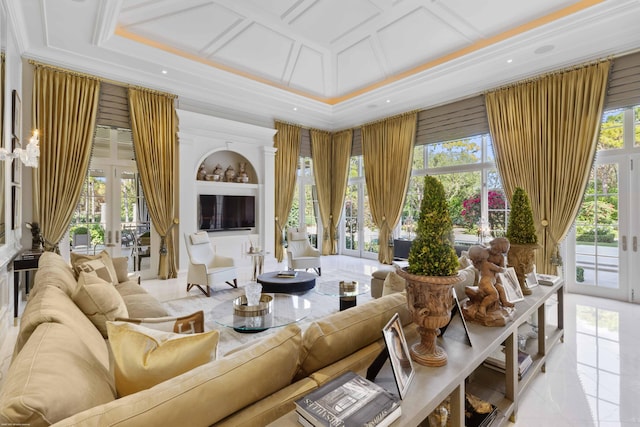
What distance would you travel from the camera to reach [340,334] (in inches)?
48.1

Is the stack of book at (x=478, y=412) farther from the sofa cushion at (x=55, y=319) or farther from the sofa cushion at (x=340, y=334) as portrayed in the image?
the sofa cushion at (x=55, y=319)

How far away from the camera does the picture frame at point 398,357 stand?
41.7 inches

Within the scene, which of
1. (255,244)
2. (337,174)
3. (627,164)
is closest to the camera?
(627,164)

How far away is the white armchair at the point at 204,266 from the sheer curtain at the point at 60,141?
68.5 inches

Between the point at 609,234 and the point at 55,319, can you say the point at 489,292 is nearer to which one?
the point at 55,319

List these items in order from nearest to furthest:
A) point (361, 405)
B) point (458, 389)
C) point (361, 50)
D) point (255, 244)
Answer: point (361, 405)
point (458, 389)
point (361, 50)
point (255, 244)

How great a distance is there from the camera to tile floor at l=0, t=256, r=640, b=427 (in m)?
1.94

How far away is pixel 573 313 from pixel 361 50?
4.62 metres

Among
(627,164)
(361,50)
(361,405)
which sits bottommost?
(361,405)

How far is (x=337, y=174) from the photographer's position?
786 centimetres

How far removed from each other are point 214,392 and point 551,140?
5415 millimetres

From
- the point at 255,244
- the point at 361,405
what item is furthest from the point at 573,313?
the point at 255,244

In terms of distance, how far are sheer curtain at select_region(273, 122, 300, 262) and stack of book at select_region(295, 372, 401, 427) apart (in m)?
6.03

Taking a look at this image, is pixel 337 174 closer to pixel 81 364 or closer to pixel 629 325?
pixel 629 325
